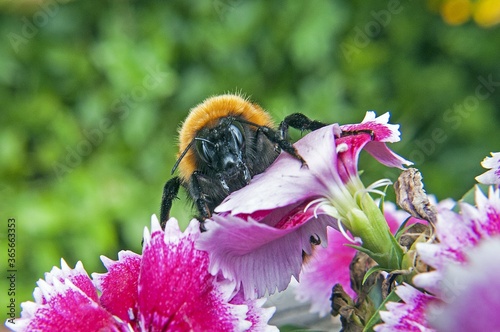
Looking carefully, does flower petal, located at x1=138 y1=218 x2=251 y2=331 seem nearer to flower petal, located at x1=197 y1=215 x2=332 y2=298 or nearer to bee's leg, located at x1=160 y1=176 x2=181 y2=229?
flower petal, located at x1=197 y1=215 x2=332 y2=298

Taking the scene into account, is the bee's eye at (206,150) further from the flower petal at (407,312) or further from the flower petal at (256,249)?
the flower petal at (407,312)

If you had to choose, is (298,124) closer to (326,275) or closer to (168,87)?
(326,275)

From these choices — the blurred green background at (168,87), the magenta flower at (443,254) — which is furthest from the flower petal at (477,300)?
the blurred green background at (168,87)

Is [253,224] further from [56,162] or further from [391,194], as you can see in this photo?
[56,162]

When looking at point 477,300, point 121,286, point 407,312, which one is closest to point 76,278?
point 121,286

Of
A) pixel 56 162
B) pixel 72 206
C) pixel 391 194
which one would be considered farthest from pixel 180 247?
pixel 56 162

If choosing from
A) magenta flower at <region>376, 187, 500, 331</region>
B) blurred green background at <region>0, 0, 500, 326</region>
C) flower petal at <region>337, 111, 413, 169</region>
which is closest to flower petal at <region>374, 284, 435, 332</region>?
magenta flower at <region>376, 187, 500, 331</region>

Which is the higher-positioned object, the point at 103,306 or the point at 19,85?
the point at 19,85
